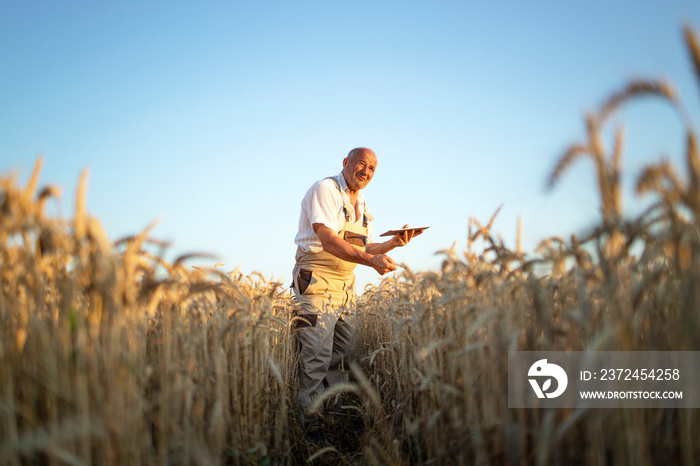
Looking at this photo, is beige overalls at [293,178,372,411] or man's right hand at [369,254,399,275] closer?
man's right hand at [369,254,399,275]

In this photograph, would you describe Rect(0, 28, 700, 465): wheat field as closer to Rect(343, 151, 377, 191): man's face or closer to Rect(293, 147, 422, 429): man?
Rect(293, 147, 422, 429): man

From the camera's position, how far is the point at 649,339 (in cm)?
187

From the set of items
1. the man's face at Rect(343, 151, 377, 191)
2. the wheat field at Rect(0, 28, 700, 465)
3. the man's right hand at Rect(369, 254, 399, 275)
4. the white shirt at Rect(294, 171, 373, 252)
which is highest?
the man's face at Rect(343, 151, 377, 191)

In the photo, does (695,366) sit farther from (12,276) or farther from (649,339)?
(12,276)

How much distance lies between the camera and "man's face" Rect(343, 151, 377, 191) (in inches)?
179

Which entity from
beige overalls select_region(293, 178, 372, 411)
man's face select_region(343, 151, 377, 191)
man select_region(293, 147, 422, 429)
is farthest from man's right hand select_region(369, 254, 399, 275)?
man's face select_region(343, 151, 377, 191)

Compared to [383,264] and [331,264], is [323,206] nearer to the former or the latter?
[331,264]

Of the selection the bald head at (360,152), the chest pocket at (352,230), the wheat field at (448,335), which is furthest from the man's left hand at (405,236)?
the wheat field at (448,335)

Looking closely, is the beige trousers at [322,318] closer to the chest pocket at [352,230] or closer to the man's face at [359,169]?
the chest pocket at [352,230]

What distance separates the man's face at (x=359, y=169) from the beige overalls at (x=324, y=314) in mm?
244

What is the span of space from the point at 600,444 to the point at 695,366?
49cm

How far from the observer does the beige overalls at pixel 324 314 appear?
416 cm

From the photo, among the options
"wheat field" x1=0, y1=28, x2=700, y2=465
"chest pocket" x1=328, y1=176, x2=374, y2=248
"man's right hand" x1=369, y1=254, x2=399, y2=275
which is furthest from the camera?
"chest pocket" x1=328, y1=176, x2=374, y2=248

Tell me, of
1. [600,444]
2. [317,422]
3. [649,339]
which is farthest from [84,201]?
[317,422]
